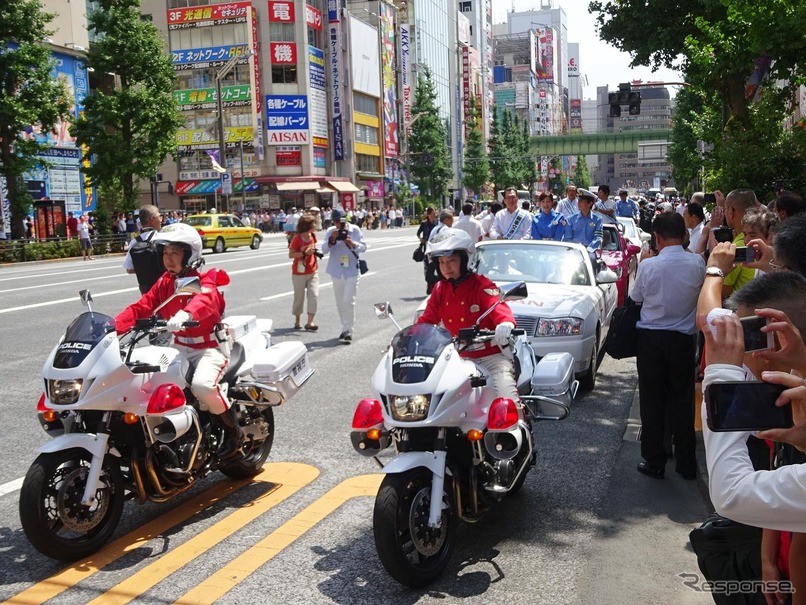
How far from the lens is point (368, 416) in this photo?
4.55 meters

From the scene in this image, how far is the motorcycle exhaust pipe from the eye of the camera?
4402 millimetres

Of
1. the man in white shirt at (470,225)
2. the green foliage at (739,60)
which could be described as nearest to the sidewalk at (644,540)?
the green foliage at (739,60)

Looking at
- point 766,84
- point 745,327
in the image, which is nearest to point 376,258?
point 766,84

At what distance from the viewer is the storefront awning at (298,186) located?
63.9 metres

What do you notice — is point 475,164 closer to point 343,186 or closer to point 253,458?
point 343,186

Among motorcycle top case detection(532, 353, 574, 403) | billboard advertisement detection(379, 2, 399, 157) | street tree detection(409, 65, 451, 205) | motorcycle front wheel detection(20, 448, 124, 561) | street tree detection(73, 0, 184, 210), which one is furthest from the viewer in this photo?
billboard advertisement detection(379, 2, 399, 157)

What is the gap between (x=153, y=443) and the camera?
481 centimetres

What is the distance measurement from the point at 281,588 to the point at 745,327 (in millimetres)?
2859

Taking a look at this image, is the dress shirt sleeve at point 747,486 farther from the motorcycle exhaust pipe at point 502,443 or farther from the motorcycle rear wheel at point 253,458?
the motorcycle rear wheel at point 253,458

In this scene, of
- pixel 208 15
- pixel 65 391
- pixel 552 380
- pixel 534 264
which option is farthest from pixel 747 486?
pixel 208 15

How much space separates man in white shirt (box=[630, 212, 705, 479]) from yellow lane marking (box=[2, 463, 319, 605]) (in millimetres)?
2333

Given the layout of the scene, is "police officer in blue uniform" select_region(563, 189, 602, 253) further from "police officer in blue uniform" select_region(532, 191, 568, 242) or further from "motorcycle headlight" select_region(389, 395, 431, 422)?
"motorcycle headlight" select_region(389, 395, 431, 422)

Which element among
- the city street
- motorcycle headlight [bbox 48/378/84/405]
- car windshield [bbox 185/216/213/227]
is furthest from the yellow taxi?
motorcycle headlight [bbox 48/378/84/405]

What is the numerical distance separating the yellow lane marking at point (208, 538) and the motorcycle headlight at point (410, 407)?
1.41 metres
